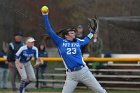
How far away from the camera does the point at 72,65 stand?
441 inches

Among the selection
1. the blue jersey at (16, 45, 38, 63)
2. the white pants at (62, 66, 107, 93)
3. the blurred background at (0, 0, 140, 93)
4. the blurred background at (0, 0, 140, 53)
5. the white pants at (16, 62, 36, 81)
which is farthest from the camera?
the blurred background at (0, 0, 140, 53)

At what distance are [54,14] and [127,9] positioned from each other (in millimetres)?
3951

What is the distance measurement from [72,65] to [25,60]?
4931mm

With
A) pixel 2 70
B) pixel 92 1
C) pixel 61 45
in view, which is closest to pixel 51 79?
pixel 2 70

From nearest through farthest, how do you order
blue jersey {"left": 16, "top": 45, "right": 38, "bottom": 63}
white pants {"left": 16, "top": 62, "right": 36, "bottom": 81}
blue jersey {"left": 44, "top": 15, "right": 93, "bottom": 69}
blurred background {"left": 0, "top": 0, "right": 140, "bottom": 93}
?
blue jersey {"left": 44, "top": 15, "right": 93, "bottom": 69}, blue jersey {"left": 16, "top": 45, "right": 38, "bottom": 63}, white pants {"left": 16, "top": 62, "right": 36, "bottom": 81}, blurred background {"left": 0, "top": 0, "right": 140, "bottom": 93}

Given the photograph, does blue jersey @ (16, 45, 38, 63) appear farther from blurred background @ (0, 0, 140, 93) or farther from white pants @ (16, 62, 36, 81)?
blurred background @ (0, 0, 140, 93)

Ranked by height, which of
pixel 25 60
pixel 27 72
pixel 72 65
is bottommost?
pixel 27 72

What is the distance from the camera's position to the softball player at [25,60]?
15609 millimetres

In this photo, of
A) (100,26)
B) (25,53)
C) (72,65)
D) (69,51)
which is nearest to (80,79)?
(72,65)

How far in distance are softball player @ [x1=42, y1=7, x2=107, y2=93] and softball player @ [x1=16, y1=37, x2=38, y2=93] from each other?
167 inches

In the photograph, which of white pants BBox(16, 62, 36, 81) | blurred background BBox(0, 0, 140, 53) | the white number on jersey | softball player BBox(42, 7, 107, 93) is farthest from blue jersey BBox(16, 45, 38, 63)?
blurred background BBox(0, 0, 140, 53)

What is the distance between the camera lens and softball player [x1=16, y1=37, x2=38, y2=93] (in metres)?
15.6

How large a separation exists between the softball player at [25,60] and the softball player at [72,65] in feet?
13.9

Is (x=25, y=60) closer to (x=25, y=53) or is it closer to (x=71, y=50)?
(x=25, y=53)
